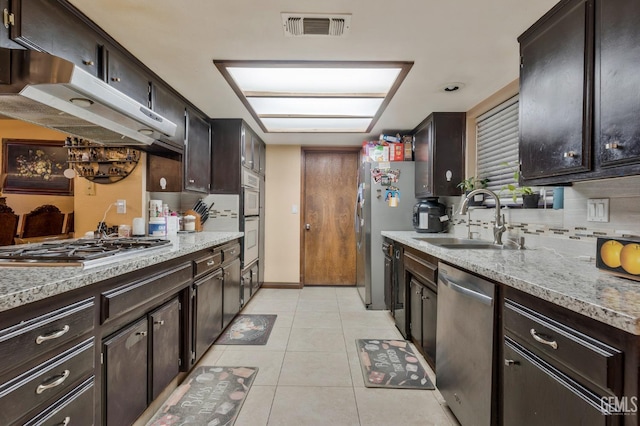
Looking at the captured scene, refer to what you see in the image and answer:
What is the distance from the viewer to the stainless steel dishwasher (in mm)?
1301

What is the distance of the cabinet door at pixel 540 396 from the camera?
82cm

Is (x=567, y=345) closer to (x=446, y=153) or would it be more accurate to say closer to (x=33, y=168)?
(x=446, y=153)

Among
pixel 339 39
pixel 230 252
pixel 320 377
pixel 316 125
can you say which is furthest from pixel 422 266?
pixel 316 125

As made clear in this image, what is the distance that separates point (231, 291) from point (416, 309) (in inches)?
66.4

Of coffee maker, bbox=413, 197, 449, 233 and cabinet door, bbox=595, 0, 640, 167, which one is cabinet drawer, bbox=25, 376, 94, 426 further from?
coffee maker, bbox=413, 197, 449, 233

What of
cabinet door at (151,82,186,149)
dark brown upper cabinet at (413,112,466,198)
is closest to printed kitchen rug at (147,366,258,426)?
cabinet door at (151,82,186,149)

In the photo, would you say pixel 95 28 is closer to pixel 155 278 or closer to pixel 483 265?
pixel 155 278

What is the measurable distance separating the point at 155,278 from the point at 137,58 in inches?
56.7

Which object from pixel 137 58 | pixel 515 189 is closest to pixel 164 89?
pixel 137 58

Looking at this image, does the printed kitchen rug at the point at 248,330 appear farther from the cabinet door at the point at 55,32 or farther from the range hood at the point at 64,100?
the cabinet door at the point at 55,32

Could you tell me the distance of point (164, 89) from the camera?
7.70 feet

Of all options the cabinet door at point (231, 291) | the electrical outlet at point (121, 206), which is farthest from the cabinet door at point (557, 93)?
the electrical outlet at point (121, 206)

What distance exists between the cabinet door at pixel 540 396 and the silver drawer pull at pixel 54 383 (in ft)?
5.14

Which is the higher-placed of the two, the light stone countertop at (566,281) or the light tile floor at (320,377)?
the light stone countertop at (566,281)
